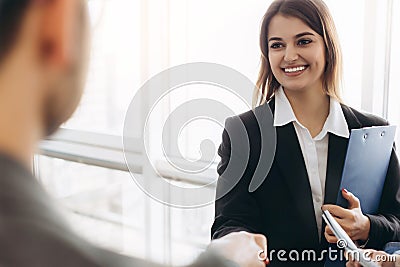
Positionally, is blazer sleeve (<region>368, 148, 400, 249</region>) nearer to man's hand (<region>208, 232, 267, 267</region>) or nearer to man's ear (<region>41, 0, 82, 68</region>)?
man's hand (<region>208, 232, 267, 267</region>)

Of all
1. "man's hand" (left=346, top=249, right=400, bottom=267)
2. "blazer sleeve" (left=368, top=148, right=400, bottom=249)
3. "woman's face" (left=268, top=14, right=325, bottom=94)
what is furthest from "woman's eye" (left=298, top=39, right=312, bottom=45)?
"man's hand" (left=346, top=249, right=400, bottom=267)

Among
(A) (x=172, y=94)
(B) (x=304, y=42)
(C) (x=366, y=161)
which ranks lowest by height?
(C) (x=366, y=161)

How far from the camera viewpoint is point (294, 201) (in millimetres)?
939

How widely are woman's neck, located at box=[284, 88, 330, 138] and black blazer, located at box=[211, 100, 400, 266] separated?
3 centimetres

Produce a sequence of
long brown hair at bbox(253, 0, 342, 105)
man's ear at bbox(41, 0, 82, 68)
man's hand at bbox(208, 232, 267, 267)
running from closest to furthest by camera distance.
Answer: man's ear at bbox(41, 0, 82, 68), man's hand at bbox(208, 232, 267, 267), long brown hair at bbox(253, 0, 342, 105)

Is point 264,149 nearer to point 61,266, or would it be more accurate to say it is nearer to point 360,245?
point 360,245

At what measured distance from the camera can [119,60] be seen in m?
1.14

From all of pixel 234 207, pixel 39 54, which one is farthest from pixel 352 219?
pixel 39 54

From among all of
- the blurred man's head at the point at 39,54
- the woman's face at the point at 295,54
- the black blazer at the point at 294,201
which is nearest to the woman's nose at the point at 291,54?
the woman's face at the point at 295,54

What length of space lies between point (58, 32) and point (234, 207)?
0.79 meters

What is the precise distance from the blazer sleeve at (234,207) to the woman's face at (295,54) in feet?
0.47

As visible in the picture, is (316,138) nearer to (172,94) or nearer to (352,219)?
(352,219)

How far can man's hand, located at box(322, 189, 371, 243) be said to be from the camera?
3.03ft

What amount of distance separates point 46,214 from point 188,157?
89cm
